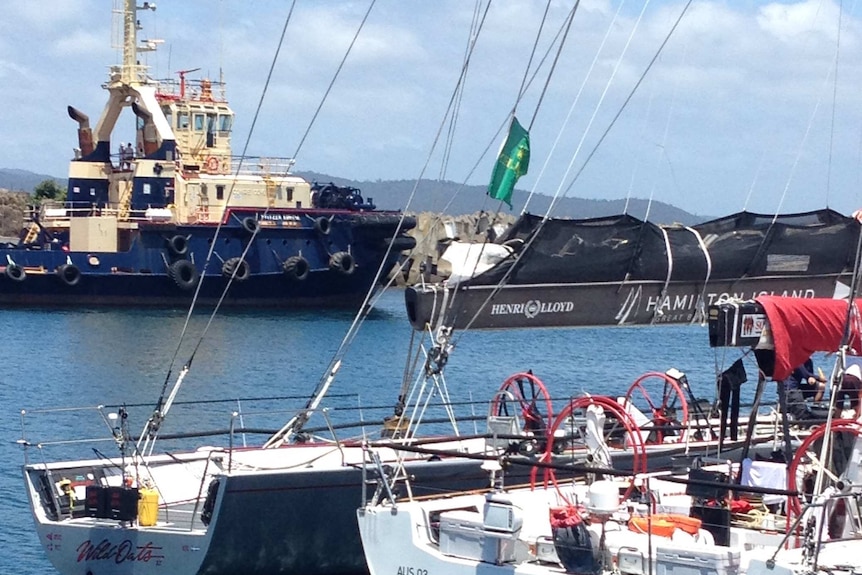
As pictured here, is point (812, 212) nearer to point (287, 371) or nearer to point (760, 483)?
point (760, 483)

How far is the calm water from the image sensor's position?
27797 millimetres

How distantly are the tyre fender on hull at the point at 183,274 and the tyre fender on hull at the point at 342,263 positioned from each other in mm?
5584

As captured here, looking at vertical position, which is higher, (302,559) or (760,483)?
(760,483)

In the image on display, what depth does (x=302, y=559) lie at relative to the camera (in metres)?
16.3

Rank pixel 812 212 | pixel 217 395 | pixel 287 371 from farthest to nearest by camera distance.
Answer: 1. pixel 287 371
2. pixel 217 395
3. pixel 812 212

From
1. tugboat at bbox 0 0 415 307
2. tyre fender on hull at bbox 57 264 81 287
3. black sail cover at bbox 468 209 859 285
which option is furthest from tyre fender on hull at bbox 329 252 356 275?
black sail cover at bbox 468 209 859 285

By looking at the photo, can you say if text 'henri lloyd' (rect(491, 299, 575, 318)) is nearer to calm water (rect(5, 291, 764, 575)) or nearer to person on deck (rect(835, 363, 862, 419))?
person on deck (rect(835, 363, 862, 419))

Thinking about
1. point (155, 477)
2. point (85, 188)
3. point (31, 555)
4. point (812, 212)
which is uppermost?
point (85, 188)

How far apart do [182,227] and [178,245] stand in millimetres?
760

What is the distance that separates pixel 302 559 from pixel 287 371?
2415 cm

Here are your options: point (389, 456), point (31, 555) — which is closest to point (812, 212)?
point (389, 456)

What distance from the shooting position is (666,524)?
459 inches

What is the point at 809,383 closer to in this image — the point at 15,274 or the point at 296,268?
the point at 296,268

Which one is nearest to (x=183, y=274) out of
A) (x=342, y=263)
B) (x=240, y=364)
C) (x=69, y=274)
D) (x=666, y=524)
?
(x=69, y=274)
